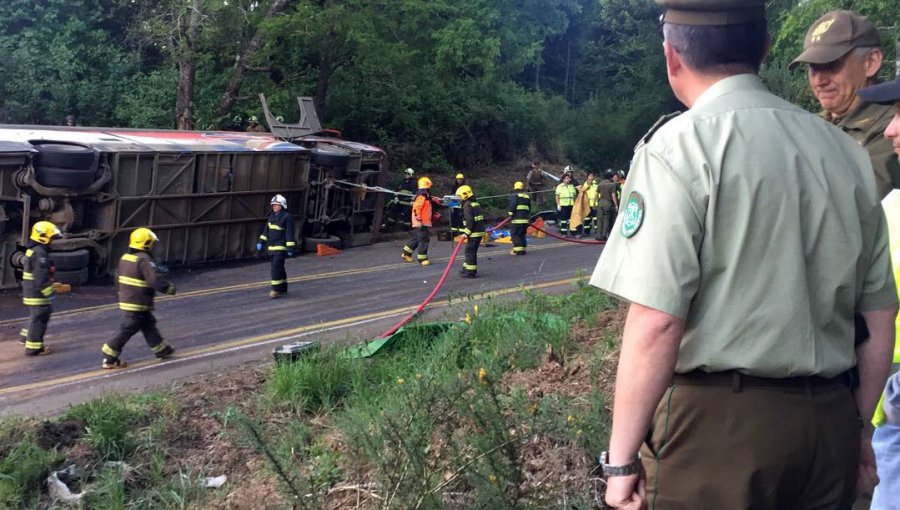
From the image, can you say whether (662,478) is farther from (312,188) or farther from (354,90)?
(354,90)

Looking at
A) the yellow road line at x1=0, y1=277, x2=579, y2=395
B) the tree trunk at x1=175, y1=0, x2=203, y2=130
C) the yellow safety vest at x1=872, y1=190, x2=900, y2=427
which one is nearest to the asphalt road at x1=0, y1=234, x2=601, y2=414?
the yellow road line at x1=0, y1=277, x2=579, y2=395

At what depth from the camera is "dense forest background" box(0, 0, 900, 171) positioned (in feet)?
76.0

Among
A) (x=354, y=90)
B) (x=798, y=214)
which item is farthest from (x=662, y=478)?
(x=354, y=90)

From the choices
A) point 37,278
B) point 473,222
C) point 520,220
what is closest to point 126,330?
point 37,278

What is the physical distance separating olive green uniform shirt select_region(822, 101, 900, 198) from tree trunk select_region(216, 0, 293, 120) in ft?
69.0

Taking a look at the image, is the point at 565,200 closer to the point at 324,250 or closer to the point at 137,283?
the point at 324,250

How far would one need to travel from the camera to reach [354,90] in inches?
1101

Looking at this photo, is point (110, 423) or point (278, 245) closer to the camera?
point (110, 423)

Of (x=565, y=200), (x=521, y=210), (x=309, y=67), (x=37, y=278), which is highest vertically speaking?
→ (x=309, y=67)

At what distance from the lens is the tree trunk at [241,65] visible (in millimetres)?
23375

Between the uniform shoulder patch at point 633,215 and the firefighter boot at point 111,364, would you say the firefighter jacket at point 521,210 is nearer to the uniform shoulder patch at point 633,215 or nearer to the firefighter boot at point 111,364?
the firefighter boot at point 111,364

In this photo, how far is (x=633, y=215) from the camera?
2.13m

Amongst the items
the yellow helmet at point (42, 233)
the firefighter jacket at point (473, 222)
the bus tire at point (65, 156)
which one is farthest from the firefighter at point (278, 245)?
the yellow helmet at point (42, 233)

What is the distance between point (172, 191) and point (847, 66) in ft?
43.6
